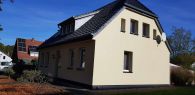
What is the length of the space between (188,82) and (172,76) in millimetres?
2052

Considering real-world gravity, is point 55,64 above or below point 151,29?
below

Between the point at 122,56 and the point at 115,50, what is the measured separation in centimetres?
86

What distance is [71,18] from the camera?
81.0 ft

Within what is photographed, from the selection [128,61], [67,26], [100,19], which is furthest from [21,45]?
[128,61]

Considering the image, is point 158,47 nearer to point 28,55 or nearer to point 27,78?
point 27,78

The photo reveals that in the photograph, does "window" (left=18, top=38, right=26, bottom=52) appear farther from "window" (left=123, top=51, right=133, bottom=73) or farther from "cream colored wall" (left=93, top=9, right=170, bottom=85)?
"window" (left=123, top=51, right=133, bottom=73)

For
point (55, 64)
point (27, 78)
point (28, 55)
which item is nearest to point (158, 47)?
point (55, 64)

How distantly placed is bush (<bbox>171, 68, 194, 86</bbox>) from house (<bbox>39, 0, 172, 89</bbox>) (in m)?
2.95

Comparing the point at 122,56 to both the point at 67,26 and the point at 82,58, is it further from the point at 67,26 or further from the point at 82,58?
the point at 67,26

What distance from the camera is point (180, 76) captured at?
2745 centimetres

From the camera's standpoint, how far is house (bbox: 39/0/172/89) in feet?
62.3

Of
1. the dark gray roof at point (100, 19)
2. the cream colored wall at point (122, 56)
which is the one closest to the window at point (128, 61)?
the cream colored wall at point (122, 56)

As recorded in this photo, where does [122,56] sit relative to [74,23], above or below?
below

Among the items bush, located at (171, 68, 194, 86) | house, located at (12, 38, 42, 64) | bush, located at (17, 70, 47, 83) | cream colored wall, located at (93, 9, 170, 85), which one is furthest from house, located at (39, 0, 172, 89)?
house, located at (12, 38, 42, 64)
